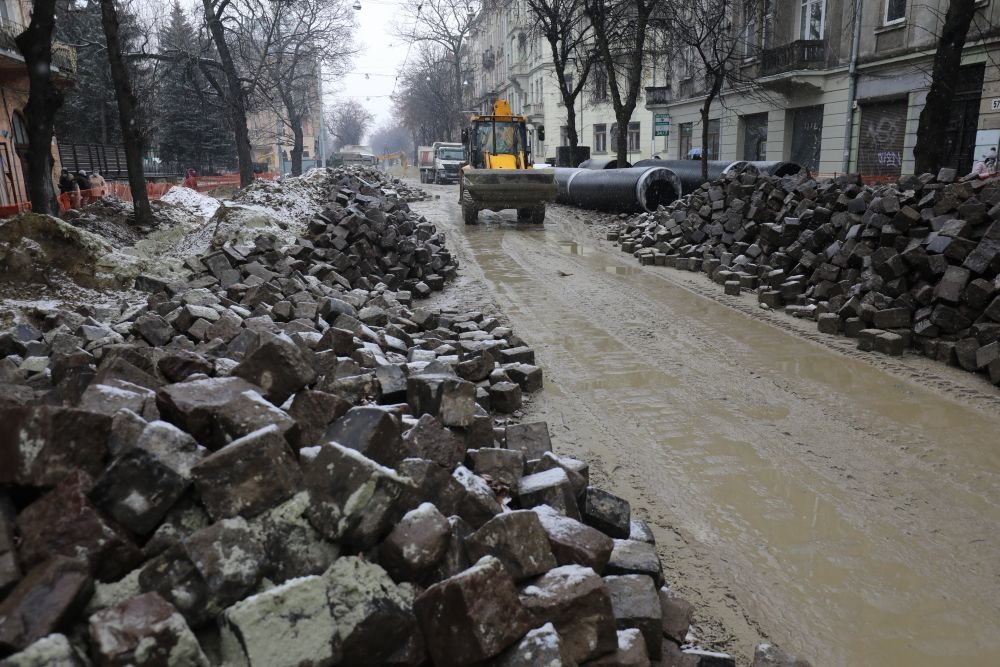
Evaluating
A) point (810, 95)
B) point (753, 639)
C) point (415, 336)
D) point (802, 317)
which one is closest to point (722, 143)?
point (810, 95)

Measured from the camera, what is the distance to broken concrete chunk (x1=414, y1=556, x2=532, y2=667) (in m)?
2.72

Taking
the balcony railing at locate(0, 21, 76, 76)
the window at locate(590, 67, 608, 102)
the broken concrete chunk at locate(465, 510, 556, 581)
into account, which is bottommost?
the broken concrete chunk at locate(465, 510, 556, 581)

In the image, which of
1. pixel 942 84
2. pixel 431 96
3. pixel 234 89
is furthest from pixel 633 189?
pixel 431 96

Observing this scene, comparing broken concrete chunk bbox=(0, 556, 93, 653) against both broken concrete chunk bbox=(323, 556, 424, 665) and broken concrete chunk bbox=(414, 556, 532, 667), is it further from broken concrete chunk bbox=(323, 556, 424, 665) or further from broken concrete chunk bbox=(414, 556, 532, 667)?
broken concrete chunk bbox=(414, 556, 532, 667)

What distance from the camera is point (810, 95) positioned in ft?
82.5

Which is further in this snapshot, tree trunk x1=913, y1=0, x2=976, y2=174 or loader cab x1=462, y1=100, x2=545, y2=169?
loader cab x1=462, y1=100, x2=545, y2=169

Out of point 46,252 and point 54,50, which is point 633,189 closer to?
point 46,252

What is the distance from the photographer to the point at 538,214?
802 inches

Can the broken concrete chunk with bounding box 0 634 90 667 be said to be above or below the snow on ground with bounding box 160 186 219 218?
below

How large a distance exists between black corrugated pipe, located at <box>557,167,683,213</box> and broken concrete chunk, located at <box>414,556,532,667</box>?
17.8m

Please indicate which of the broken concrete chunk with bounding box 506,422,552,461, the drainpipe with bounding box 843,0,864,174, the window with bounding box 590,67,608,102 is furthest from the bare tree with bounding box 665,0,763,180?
the broken concrete chunk with bounding box 506,422,552,461

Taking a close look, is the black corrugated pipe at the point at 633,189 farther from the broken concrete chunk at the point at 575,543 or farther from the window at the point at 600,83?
the broken concrete chunk at the point at 575,543

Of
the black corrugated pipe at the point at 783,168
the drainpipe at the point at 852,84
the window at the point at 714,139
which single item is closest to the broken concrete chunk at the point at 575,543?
the black corrugated pipe at the point at 783,168

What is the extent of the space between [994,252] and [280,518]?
827 cm
